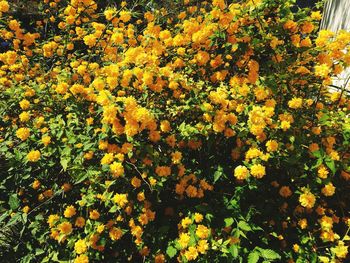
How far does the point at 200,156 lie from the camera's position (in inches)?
98.8

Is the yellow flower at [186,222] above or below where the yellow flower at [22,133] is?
A: below

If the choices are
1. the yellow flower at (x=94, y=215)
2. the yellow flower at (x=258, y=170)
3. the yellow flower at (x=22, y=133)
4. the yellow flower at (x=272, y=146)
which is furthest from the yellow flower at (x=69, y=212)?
the yellow flower at (x=272, y=146)

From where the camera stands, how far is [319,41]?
2.44 m

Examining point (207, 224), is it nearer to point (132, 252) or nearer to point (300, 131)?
point (132, 252)

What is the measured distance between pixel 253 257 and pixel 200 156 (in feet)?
2.72

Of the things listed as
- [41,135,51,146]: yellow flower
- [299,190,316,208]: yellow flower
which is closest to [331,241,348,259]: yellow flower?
[299,190,316,208]: yellow flower

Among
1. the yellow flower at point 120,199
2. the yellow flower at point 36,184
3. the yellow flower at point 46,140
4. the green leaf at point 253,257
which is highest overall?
the yellow flower at point 46,140

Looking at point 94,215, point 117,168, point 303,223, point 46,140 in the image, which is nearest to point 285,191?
point 303,223

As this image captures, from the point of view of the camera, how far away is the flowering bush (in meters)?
2.12

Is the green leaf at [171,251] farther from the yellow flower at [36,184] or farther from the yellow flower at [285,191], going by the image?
the yellow flower at [36,184]

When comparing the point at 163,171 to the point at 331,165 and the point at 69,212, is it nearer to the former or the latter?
the point at 69,212

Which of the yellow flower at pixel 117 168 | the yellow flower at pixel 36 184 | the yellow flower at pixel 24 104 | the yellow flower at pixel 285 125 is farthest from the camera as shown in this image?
the yellow flower at pixel 24 104

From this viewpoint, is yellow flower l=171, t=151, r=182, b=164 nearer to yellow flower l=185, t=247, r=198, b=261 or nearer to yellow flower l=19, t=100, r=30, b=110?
yellow flower l=185, t=247, r=198, b=261

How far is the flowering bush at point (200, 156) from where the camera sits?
212 cm
